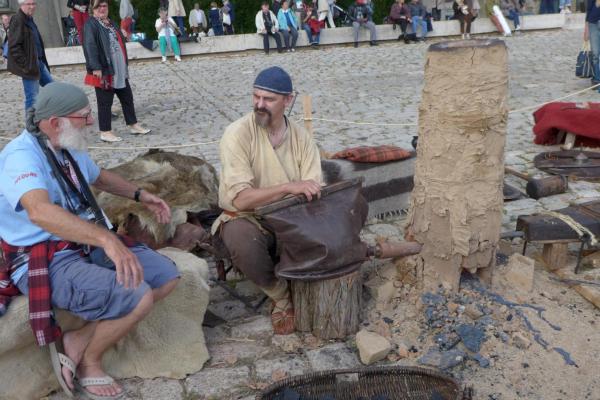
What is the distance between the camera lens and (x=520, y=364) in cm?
330

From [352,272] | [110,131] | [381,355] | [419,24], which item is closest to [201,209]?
[352,272]

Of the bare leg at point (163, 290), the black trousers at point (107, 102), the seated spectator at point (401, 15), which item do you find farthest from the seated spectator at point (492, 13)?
the bare leg at point (163, 290)

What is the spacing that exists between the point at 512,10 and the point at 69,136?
854 inches

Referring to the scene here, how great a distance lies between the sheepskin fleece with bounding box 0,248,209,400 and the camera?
302 centimetres

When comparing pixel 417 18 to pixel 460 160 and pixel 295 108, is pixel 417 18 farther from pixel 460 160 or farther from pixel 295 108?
pixel 460 160

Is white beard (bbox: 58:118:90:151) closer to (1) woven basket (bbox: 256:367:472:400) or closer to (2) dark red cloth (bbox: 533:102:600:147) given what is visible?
(1) woven basket (bbox: 256:367:472:400)

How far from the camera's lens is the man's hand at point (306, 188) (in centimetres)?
351

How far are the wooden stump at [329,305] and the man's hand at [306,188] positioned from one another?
0.51 metres

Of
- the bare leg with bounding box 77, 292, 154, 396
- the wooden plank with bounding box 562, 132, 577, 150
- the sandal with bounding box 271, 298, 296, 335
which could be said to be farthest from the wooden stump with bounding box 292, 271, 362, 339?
the wooden plank with bounding box 562, 132, 577, 150

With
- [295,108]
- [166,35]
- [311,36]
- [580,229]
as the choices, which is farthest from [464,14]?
[580,229]

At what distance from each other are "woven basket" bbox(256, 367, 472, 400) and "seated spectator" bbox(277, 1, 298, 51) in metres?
16.4

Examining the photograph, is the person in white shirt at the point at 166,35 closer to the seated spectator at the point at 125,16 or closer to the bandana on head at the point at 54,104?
the seated spectator at the point at 125,16

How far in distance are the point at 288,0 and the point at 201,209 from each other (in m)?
15.7

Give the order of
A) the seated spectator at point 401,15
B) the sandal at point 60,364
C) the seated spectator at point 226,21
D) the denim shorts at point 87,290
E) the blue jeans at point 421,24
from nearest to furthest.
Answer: the denim shorts at point 87,290
the sandal at point 60,364
the seated spectator at point 401,15
the blue jeans at point 421,24
the seated spectator at point 226,21
